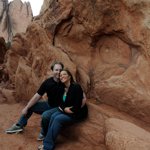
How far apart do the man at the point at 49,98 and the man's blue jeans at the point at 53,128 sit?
11.5 inches

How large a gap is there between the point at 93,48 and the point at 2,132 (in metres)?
2.60

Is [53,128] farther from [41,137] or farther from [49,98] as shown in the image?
[49,98]

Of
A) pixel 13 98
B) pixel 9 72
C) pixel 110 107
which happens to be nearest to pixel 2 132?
pixel 110 107

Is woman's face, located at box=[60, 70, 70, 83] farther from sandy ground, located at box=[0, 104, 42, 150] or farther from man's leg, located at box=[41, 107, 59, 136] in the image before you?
sandy ground, located at box=[0, 104, 42, 150]

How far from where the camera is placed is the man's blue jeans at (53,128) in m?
4.79

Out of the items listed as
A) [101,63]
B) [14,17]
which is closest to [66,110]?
[101,63]

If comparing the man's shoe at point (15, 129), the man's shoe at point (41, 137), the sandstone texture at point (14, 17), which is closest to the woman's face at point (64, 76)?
the man's shoe at point (41, 137)

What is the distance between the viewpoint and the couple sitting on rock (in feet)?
15.9

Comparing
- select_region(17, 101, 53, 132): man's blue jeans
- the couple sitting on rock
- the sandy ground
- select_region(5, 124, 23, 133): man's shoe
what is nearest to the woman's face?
the couple sitting on rock

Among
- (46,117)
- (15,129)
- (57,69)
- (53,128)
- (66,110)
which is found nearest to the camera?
(53,128)

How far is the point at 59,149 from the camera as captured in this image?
197 inches

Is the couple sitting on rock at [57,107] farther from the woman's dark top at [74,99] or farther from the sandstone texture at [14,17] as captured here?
the sandstone texture at [14,17]

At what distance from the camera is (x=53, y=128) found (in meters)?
4.80

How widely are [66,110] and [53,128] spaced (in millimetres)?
343
